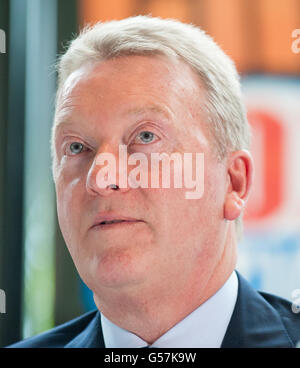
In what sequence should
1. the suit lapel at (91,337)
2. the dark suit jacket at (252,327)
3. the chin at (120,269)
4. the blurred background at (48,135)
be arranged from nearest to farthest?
the chin at (120,269), the dark suit jacket at (252,327), the suit lapel at (91,337), the blurred background at (48,135)

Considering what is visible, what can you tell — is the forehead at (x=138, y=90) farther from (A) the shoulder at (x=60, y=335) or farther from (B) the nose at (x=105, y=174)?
(A) the shoulder at (x=60, y=335)

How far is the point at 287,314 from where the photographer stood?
1.35m

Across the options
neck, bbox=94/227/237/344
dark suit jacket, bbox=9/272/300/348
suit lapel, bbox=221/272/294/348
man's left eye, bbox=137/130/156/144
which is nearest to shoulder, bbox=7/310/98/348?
dark suit jacket, bbox=9/272/300/348

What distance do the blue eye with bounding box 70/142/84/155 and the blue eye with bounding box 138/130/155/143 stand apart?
16cm

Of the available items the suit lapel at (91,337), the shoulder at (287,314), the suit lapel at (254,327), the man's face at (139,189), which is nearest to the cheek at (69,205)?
the man's face at (139,189)

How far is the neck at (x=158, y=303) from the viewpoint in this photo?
1.24 m

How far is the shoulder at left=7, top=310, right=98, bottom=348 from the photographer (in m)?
1.48

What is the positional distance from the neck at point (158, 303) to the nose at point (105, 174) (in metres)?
0.22

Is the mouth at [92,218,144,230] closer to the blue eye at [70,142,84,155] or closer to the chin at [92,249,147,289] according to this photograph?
the chin at [92,249,147,289]

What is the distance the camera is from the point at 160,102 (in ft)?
4.04

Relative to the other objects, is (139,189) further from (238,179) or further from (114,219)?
(238,179)

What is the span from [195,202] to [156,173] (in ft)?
0.36

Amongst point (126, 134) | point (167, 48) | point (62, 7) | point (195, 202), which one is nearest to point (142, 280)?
point (195, 202)
